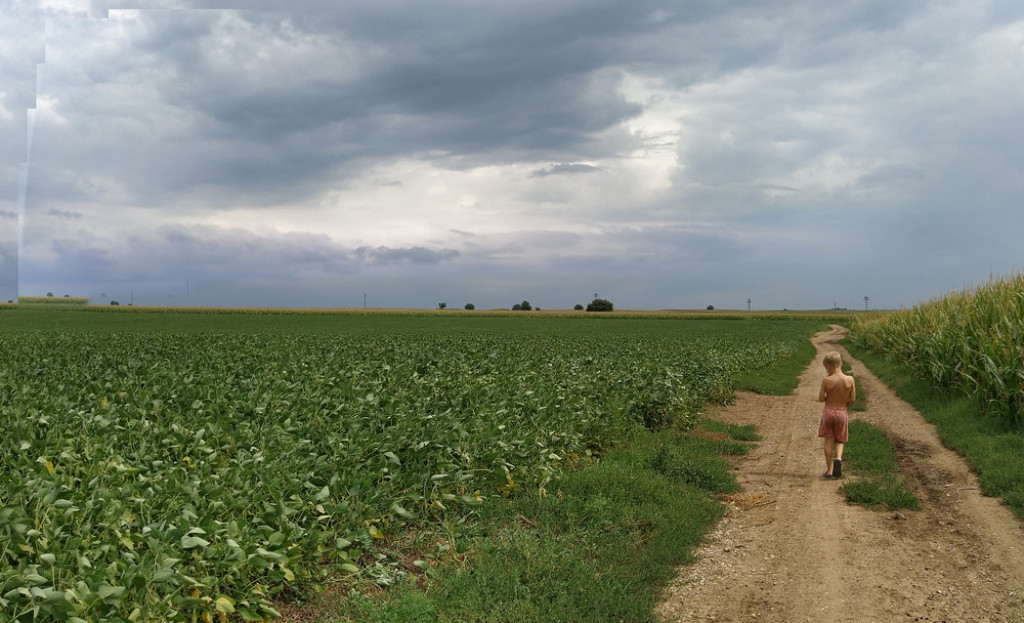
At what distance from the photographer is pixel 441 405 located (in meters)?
11.4

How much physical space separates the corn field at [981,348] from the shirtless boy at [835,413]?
485 centimetres

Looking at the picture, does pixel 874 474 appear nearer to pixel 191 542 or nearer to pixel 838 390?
pixel 838 390

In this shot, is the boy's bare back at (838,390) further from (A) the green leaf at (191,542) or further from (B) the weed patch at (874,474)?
(A) the green leaf at (191,542)

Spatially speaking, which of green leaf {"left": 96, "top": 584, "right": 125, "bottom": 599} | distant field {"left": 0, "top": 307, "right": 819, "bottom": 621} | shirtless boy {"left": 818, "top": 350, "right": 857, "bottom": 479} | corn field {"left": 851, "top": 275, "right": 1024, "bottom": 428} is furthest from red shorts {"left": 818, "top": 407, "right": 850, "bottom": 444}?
green leaf {"left": 96, "top": 584, "right": 125, "bottom": 599}

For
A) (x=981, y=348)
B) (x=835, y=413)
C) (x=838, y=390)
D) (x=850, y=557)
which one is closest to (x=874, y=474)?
(x=835, y=413)

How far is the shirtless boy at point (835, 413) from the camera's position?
10867mm

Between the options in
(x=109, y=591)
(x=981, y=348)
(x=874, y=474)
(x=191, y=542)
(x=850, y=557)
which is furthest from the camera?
(x=981, y=348)

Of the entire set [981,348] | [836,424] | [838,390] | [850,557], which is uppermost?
[981,348]

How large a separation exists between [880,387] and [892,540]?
663 inches

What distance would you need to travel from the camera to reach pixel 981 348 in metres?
15.3

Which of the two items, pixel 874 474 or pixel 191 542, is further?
pixel 874 474

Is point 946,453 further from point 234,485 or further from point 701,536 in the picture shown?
point 234,485

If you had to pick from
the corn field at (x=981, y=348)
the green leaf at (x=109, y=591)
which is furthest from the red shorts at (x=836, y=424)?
the green leaf at (x=109, y=591)

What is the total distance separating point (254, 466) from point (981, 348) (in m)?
14.9
